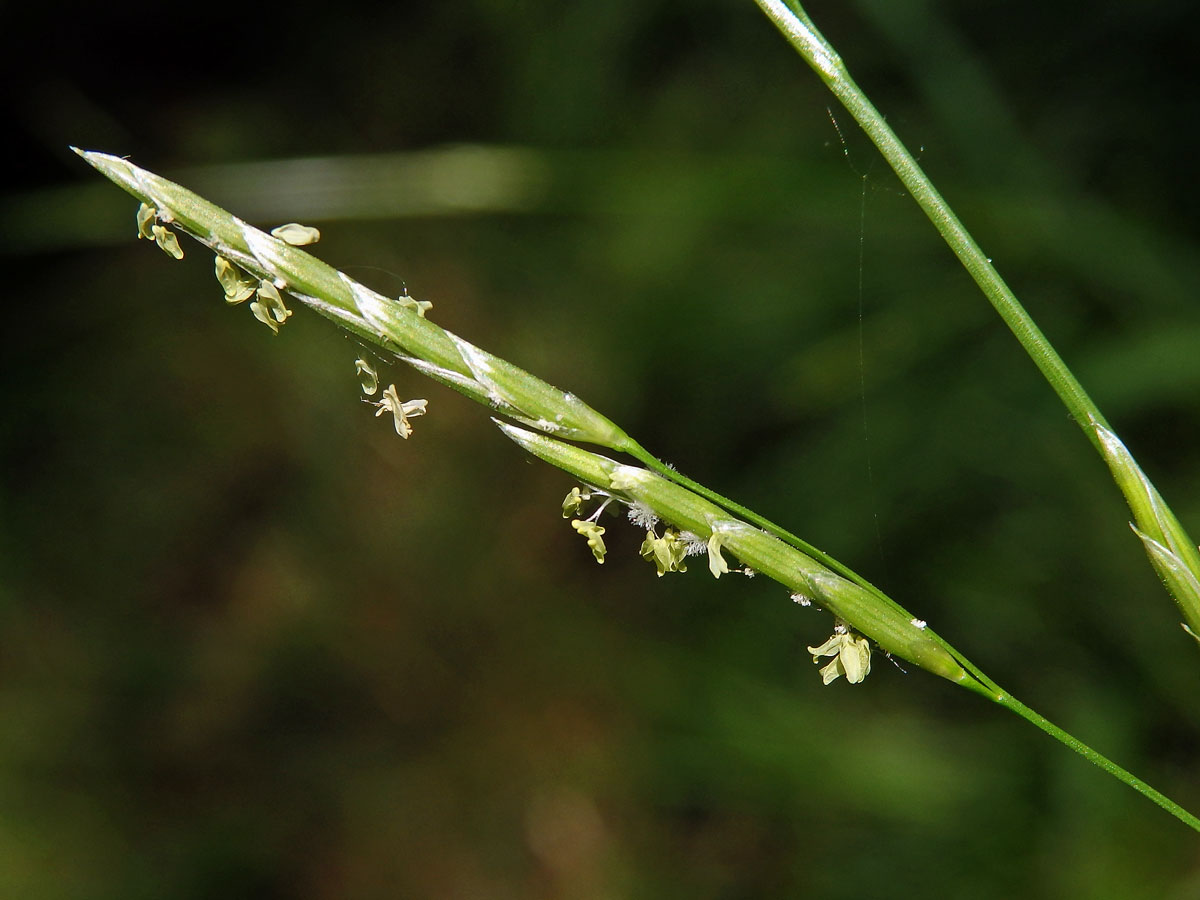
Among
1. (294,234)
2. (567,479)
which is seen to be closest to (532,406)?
(294,234)

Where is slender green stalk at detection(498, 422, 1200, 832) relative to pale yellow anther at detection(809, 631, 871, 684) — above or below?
above

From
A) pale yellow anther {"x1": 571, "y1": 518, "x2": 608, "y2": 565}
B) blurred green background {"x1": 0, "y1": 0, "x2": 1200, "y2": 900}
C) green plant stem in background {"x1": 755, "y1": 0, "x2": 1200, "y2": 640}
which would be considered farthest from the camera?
blurred green background {"x1": 0, "y1": 0, "x2": 1200, "y2": 900}

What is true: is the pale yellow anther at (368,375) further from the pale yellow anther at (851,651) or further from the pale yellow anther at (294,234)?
the pale yellow anther at (851,651)

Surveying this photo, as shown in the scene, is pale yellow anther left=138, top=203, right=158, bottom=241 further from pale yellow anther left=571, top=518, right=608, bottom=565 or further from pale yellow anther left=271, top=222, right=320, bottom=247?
pale yellow anther left=571, top=518, right=608, bottom=565

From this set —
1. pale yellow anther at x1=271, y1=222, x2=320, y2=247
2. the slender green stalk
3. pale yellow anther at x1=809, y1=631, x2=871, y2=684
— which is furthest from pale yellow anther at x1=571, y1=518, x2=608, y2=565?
pale yellow anther at x1=271, y1=222, x2=320, y2=247

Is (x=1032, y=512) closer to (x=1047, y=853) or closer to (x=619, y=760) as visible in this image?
(x=1047, y=853)

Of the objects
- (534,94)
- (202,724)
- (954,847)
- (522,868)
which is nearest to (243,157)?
(534,94)
